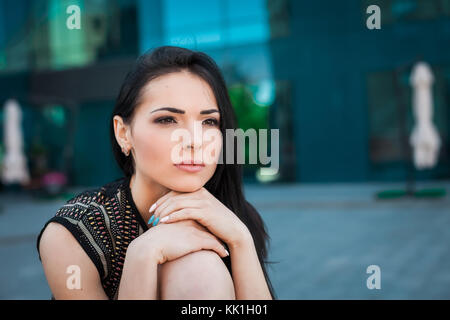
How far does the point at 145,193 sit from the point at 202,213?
10.4 inches

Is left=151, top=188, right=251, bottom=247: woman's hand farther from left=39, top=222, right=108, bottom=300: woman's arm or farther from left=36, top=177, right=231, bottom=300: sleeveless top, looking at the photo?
left=39, top=222, right=108, bottom=300: woman's arm

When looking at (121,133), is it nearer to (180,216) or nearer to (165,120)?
(165,120)

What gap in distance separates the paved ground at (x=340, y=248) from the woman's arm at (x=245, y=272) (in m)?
0.83

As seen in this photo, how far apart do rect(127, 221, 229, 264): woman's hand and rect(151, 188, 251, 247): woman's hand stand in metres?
0.04

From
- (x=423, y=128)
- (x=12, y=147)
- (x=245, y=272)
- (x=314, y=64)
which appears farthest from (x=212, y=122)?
(x=314, y=64)

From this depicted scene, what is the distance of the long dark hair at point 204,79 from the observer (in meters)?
1.33

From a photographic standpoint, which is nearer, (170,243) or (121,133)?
(170,243)

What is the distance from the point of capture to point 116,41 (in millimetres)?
15070

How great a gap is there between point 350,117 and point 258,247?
40.3ft

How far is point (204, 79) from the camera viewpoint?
1337mm

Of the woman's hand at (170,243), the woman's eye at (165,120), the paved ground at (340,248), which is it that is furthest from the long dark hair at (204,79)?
the paved ground at (340,248)

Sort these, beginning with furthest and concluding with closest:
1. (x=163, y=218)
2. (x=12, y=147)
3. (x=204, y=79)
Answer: (x=12, y=147) < (x=204, y=79) < (x=163, y=218)

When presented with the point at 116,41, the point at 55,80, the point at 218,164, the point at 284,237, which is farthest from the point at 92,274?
the point at 55,80

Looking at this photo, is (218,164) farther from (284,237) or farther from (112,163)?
(112,163)
